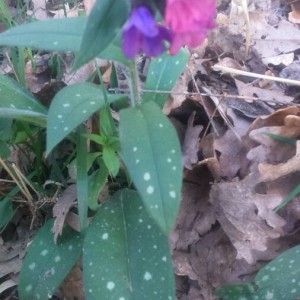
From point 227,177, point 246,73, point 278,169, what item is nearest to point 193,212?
point 227,177

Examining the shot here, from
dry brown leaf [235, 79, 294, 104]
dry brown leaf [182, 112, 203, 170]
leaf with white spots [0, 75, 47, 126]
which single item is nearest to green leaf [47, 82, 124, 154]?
leaf with white spots [0, 75, 47, 126]

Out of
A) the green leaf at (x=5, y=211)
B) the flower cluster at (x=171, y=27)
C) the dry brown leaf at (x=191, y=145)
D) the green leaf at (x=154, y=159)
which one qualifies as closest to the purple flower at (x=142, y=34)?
the flower cluster at (x=171, y=27)

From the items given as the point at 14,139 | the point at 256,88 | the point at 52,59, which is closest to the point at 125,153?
the point at 14,139

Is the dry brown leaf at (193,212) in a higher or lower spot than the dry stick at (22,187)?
lower

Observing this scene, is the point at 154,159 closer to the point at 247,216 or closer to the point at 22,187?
the point at 247,216

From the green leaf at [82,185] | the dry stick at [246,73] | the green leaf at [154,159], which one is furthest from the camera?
the dry stick at [246,73]

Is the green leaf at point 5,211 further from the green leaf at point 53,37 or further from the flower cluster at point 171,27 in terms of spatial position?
the flower cluster at point 171,27

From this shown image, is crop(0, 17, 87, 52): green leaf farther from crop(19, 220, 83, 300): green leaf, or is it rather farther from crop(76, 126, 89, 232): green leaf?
crop(19, 220, 83, 300): green leaf
